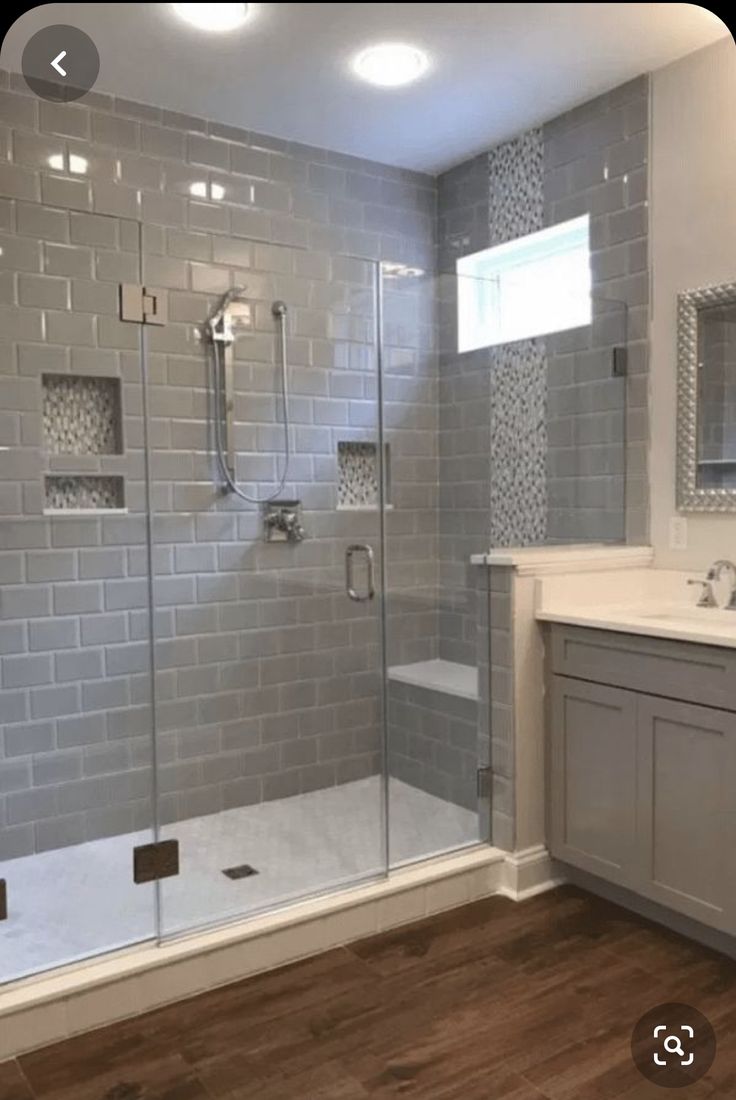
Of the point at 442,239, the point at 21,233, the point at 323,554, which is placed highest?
the point at 442,239

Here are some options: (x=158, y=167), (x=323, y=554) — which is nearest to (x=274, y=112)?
(x=158, y=167)

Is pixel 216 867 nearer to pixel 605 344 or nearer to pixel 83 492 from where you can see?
pixel 83 492

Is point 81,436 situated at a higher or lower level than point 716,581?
higher

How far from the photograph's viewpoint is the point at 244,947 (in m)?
2.20

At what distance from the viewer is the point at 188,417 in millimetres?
3051

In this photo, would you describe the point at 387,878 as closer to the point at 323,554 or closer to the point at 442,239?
the point at 323,554

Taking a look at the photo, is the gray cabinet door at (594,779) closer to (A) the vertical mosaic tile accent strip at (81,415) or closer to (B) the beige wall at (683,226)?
(B) the beige wall at (683,226)

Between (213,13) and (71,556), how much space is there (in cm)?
240

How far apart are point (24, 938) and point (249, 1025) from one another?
2.09 ft

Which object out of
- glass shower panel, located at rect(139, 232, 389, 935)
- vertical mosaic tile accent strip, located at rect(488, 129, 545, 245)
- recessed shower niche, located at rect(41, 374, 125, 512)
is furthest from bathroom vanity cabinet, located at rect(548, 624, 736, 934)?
vertical mosaic tile accent strip, located at rect(488, 129, 545, 245)

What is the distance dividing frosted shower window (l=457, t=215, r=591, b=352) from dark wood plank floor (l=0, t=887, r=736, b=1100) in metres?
2.01

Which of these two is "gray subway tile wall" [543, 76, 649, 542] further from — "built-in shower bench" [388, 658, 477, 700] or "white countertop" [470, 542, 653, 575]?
"built-in shower bench" [388, 658, 477, 700]

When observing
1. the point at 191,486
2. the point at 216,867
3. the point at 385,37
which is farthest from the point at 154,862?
the point at 385,37

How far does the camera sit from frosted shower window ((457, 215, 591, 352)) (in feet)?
10.2
